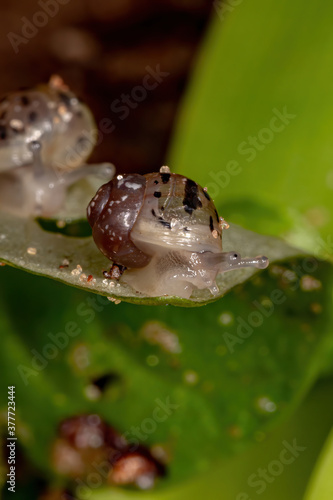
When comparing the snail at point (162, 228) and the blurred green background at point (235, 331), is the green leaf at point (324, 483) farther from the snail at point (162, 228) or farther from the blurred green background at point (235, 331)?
the snail at point (162, 228)

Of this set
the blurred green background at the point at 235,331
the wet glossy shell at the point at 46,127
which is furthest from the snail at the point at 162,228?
the wet glossy shell at the point at 46,127

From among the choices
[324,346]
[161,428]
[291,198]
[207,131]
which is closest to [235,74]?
[207,131]

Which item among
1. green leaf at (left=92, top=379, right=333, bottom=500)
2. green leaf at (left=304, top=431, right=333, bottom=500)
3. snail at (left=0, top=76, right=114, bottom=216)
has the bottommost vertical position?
green leaf at (left=92, top=379, right=333, bottom=500)

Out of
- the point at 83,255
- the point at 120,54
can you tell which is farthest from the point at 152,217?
the point at 120,54

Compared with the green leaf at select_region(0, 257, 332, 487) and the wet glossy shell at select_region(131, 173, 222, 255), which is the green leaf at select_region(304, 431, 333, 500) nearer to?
the green leaf at select_region(0, 257, 332, 487)

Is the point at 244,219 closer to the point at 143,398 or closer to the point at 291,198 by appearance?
the point at 291,198

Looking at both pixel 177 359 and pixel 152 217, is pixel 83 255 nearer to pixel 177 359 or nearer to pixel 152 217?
pixel 152 217

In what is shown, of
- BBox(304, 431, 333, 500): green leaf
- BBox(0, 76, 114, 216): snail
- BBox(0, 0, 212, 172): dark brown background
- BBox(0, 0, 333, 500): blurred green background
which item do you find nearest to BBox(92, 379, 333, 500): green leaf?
BBox(0, 0, 333, 500): blurred green background
